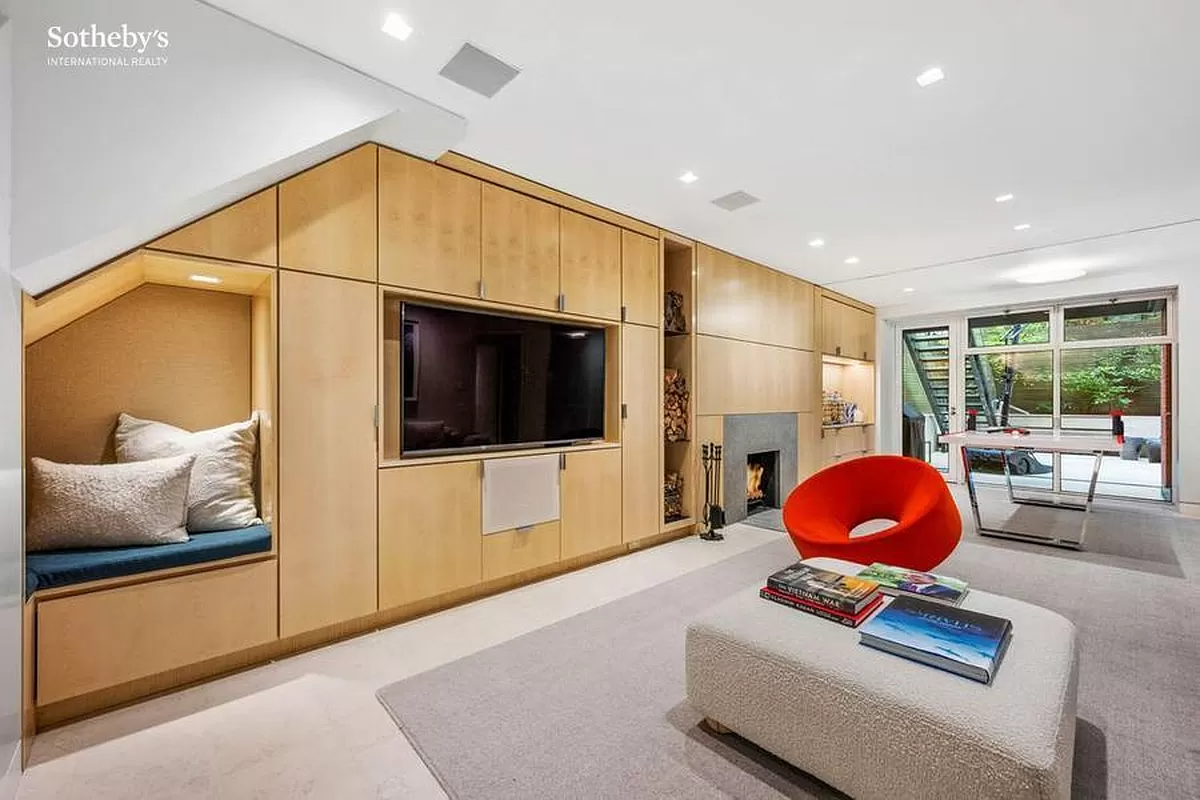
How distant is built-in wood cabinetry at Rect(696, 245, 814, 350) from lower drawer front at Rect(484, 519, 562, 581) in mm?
2216

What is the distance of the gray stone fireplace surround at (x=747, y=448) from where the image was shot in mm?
4824

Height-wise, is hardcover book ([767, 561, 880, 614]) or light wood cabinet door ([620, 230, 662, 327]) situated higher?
light wood cabinet door ([620, 230, 662, 327])

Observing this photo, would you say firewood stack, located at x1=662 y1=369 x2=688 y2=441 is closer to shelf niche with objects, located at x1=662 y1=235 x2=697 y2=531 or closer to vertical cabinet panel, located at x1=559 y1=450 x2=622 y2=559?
shelf niche with objects, located at x1=662 y1=235 x2=697 y2=531

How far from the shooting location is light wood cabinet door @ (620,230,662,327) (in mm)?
3919

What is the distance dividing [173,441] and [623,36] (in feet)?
8.52

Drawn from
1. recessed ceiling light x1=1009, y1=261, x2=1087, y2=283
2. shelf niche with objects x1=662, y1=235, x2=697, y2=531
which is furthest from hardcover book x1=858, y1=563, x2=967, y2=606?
recessed ceiling light x1=1009, y1=261, x2=1087, y2=283

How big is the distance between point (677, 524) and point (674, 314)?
5.83 ft

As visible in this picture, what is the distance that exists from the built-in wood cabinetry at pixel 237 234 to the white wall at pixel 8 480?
0.55 metres

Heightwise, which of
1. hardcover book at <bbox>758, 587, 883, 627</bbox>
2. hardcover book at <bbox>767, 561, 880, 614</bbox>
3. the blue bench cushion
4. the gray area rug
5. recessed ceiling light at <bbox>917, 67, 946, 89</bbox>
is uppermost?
recessed ceiling light at <bbox>917, 67, 946, 89</bbox>

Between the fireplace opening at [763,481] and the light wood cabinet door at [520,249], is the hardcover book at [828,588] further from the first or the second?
the fireplace opening at [763,481]

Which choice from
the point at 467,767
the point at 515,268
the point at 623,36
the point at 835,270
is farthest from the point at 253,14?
the point at 835,270

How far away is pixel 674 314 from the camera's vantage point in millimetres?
4469

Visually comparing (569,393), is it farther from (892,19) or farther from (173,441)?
(892,19)

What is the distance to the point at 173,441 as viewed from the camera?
2363 mm
